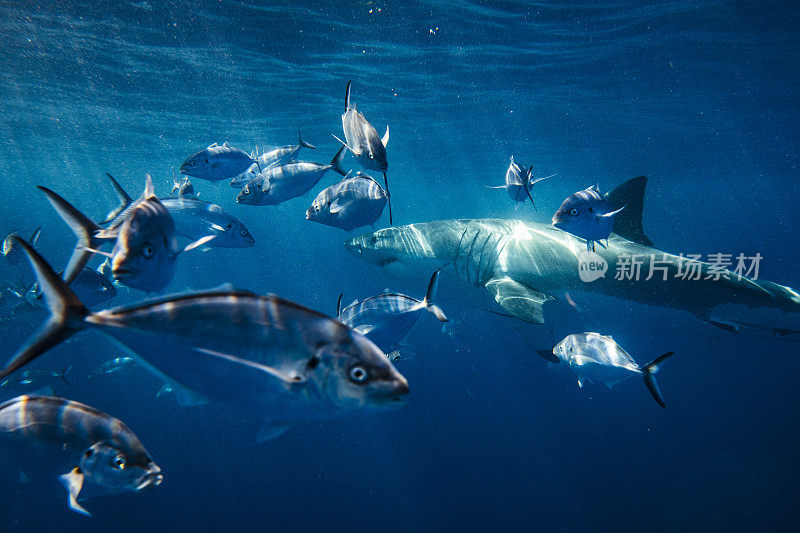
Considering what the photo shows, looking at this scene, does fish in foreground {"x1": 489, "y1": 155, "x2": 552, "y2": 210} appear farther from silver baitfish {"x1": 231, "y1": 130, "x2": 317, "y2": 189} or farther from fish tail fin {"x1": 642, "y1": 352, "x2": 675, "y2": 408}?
silver baitfish {"x1": 231, "y1": 130, "x2": 317, "y2": 189}

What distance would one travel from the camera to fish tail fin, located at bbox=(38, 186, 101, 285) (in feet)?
5.99

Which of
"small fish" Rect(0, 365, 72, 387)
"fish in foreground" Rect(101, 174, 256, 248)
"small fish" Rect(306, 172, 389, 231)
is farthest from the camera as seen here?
"small fish" Rect(0, 365, 72, 387)

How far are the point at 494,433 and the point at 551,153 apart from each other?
74.1 feet

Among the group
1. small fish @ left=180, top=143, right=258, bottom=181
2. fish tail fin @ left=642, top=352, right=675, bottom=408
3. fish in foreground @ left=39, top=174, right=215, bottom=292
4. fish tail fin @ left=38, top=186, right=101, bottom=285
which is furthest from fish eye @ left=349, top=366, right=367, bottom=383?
small fish @ left=180, top=143, right=258, bottom=181

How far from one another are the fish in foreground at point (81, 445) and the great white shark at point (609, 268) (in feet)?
14.8

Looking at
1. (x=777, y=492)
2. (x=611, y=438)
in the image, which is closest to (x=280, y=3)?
(x=611, y=438)

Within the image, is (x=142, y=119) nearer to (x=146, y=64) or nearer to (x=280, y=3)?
(x=146, y=64)

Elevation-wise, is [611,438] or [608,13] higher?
[608,13]

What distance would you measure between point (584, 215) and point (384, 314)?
7.05 ft

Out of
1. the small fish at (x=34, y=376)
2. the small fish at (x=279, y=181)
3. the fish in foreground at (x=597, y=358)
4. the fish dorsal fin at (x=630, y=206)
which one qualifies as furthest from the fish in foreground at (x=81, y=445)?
the fish dorsal fin at (x=630, y=206)

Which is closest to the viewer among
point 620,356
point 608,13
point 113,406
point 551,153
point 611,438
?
point 620,356

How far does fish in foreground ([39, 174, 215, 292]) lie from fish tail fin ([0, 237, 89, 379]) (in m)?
0.55

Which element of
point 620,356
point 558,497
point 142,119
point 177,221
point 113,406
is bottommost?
point 558,497

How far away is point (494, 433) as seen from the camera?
1504 cm
